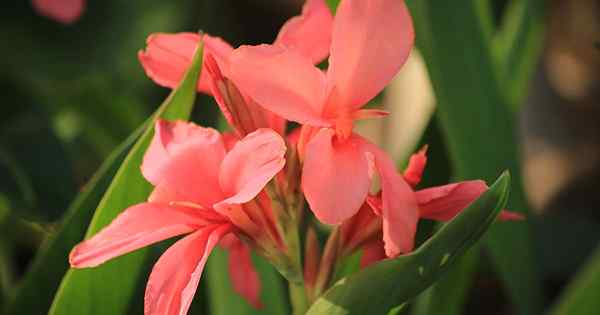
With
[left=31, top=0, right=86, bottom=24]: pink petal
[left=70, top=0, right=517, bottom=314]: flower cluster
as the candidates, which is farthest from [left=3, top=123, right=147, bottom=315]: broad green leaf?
[left=31, top=0, right=86, bottom=24]: pink petal

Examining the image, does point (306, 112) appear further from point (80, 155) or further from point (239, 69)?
point (80, 155)

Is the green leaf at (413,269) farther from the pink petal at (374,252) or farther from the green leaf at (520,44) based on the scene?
A: the green leaf at (520,44)

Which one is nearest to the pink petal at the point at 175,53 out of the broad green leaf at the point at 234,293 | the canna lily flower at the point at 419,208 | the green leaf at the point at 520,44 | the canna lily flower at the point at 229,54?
the canna lily flower at the point at 229,54

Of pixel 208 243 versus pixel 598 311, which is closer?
pixel 208 243

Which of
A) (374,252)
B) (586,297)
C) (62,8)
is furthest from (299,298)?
(62,8)

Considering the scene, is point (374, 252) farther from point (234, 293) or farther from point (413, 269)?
point (234, 293)

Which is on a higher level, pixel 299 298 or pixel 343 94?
pixel 343 94

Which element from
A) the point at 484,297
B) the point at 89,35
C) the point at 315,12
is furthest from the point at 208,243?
the point at 89,35
